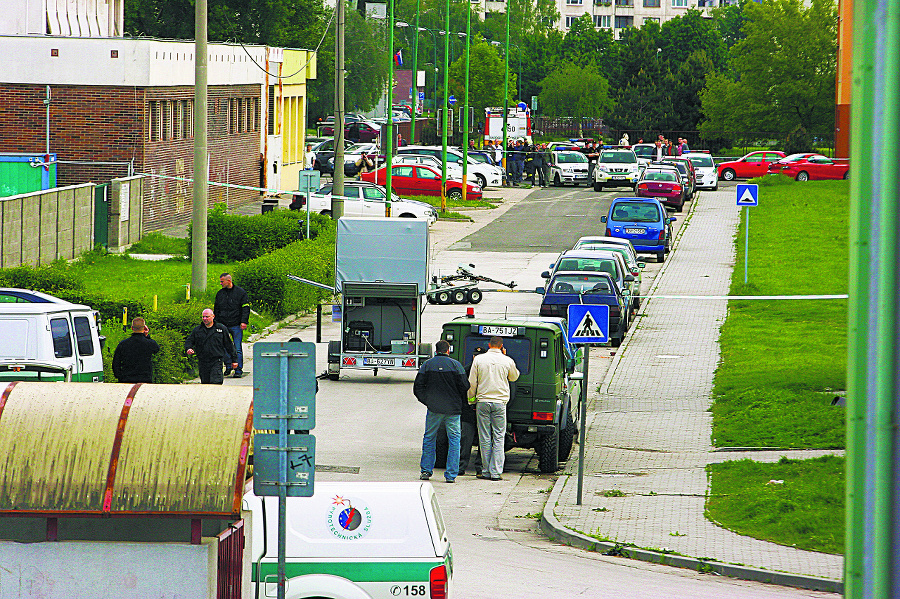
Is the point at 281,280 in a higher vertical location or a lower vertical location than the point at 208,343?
higher

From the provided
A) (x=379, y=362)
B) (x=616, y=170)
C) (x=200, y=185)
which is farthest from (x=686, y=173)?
(x=379, y=362)

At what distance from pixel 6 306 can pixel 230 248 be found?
707 inches

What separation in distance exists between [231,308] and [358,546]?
11.4m

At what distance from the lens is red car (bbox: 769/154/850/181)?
61.1 m

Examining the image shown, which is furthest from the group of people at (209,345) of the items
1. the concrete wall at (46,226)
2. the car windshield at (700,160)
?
the car windshield at (700,160)

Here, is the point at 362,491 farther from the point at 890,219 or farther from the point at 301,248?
the point at 301,248

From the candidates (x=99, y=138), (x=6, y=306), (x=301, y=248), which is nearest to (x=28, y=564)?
(x=6, y=306)

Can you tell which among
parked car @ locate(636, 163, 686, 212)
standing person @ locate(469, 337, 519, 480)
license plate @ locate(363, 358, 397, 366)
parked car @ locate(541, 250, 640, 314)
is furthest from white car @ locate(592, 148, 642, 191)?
standing person @ locate(469, 337, 519, 480)

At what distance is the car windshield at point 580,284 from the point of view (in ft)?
78.6

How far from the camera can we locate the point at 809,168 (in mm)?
61469

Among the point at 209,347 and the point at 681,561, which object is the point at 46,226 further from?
the point at 681,561

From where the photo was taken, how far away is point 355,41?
101062mm

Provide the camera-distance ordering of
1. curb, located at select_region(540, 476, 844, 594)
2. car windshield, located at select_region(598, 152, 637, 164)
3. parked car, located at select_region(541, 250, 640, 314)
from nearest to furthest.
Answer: curb, located at select_region(540, 476, 844, 594), parked car, located at select_region(541, 250, 640, 314), car windshield, located at select_region(598, 152, 637, 164)

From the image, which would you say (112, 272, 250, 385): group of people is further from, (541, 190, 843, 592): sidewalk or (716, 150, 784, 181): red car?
(716, 150, 784, 181): red car
